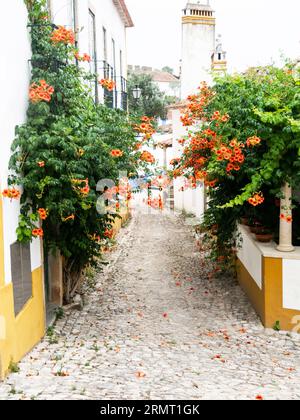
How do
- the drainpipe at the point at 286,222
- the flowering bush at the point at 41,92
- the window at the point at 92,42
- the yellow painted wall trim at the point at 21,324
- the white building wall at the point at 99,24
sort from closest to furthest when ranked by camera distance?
the yellow painted wall trim at the point at 21,324 < the flowering bush at the point at 41,92 < the drainpipe at the point at 286,222 < the white building wall at the point at 99,24 < the window at the point at 92,42

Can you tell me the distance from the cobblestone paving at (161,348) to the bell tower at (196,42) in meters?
12.9

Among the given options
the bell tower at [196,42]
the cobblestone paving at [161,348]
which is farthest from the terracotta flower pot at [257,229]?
the bell tower at [196,42]

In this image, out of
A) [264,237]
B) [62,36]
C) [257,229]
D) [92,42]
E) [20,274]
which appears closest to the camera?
[20,274]

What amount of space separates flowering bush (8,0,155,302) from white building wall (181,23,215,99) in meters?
14.9

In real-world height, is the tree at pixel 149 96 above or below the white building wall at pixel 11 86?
above

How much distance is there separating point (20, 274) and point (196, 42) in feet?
60.2

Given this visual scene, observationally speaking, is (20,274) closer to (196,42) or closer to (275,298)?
(275,298)

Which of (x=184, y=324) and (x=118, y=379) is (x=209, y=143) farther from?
(x=118, y=379)

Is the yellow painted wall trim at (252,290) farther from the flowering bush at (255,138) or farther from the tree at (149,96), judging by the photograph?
the tree at (149,96)

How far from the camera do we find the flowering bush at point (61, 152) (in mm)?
6984

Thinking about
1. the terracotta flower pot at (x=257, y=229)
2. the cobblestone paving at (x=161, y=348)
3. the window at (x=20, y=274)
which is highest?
the terracotta flower pot at (x=257, y=229)

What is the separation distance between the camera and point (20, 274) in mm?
6988

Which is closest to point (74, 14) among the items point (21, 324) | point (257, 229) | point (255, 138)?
point (255, 138)
